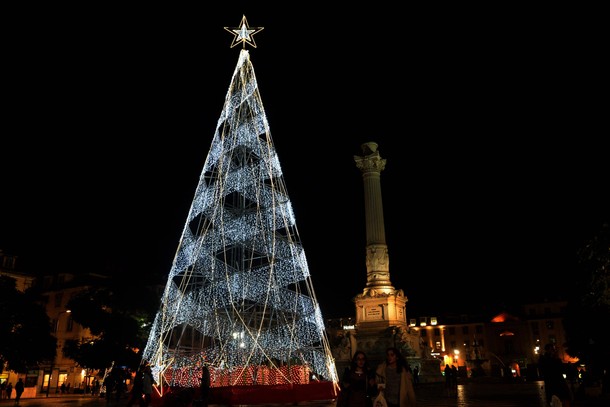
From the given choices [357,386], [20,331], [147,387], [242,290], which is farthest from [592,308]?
[20,331]

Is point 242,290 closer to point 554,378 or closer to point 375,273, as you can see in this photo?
point 554,378

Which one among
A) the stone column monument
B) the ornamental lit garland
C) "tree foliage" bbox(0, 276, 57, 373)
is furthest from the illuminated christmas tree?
the stone column monument

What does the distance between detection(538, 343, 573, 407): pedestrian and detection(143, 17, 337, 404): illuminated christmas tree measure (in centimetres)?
1123

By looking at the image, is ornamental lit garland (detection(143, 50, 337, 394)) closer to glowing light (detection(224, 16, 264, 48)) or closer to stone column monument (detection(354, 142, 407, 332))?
glowing light (detection(224, 16, 264, 48))

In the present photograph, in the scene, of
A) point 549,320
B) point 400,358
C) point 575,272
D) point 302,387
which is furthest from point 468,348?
point 400,358

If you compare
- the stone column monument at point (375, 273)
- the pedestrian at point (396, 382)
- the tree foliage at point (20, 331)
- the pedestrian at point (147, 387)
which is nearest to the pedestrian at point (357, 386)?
the pedestrian at point (396, 382)

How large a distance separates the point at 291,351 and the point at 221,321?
2.95m

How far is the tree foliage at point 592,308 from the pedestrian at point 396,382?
26.4ft

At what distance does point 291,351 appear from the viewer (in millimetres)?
20938

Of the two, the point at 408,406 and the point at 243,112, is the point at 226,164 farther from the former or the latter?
the point at 408,406

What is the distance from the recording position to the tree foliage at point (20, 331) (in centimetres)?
2995

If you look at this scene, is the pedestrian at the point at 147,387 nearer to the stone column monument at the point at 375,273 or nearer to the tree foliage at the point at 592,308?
the tree foliage at the point at 592,308

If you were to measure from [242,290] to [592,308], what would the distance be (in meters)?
18.5

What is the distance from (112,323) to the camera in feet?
116
